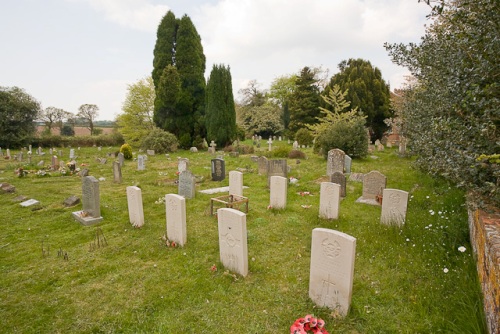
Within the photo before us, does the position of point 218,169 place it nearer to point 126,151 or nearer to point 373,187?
point 373,187

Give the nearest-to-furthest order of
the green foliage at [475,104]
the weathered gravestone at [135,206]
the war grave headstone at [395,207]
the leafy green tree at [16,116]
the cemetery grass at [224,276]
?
the green foliage at [475,104] < the cemetery grass at [224,276] < the war grave headstone at [395,207] < the weathered gravestone at [135,206] < the leafy green tree at [16,116]

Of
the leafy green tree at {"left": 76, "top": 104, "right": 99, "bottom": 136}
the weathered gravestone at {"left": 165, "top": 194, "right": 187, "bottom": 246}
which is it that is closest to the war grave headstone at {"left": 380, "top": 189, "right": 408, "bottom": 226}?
the weathered gravestone at {"left": 165, "top": 194, "right": 187, "bottom": 246}

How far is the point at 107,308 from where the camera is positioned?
3.83m

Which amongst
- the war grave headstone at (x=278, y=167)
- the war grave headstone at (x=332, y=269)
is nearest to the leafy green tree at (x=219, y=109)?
the war grave headstone at (x=278, y=167)

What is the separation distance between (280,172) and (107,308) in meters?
8.53

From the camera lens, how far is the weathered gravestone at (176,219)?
5.59 metres

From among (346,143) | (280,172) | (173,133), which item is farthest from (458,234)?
(173,133)

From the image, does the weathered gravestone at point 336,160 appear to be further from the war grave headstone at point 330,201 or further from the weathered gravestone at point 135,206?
the weathered gravestone at point 135,206

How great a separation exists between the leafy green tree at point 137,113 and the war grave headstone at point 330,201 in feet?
87.4

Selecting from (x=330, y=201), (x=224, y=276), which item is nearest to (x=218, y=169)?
(x=330, y=201)

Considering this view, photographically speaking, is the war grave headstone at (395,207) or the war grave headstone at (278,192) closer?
the war grave headstone at (395,207)

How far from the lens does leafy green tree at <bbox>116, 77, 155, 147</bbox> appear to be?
1199 inches

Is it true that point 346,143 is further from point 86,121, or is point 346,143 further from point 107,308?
point 86,121

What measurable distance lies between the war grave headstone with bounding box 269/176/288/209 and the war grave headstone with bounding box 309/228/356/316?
420cm
